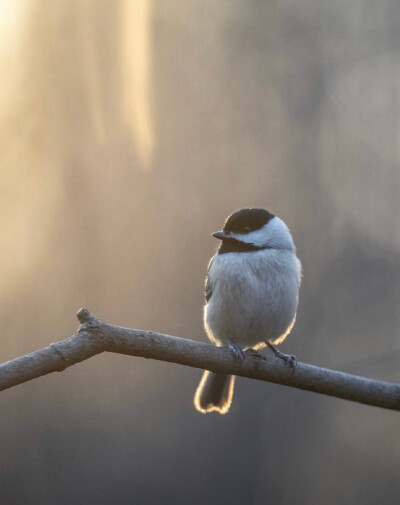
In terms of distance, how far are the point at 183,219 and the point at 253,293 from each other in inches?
228

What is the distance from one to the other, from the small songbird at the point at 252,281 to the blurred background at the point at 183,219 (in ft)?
5.92

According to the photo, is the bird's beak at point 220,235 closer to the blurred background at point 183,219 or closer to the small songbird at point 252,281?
the small songbird at point 252,281

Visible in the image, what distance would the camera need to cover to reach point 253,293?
3758 millimetres

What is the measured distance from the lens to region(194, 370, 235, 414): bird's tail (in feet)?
13.7

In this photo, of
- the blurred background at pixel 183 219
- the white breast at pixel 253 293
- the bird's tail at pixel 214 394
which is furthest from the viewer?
the blurred background at pixel 183 219

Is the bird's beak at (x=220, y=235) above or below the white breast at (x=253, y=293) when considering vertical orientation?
above

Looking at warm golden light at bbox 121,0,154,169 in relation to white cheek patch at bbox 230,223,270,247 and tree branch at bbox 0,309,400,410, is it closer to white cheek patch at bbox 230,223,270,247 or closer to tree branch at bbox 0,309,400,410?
white cheek patch at bbox 230,223,270,247

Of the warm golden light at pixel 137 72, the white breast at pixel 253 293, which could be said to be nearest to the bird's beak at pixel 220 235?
the white breast at pixel 253 293

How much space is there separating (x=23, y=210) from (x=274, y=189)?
3630 millimetres

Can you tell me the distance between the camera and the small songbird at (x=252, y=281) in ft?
12.4

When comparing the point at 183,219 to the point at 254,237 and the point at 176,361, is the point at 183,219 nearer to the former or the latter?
the point at 254,237

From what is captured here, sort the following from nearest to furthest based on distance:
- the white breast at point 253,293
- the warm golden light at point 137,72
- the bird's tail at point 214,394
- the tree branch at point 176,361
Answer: the tree branch at point 176,361 < the white breast at point 253,293 < the bird's tail at point 214,394 < the warm golden light at point 137,72

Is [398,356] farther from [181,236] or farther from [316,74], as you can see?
[316,74]

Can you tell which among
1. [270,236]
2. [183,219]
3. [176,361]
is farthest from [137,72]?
[176,361]
